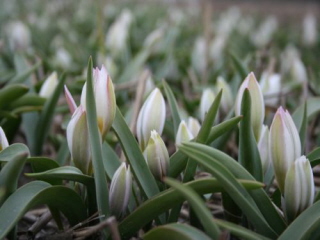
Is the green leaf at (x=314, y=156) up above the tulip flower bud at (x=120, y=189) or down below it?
below

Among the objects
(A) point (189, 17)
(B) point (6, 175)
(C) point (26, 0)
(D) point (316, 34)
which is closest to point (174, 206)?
(B) point (6, 175)

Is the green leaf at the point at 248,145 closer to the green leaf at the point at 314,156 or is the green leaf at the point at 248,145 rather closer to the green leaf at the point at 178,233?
the green leaf at the point at 314,156

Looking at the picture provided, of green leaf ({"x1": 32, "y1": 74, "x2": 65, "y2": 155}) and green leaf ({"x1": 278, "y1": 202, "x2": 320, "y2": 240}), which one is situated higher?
green leaf ({"x1": 32, "y1": 74, "x2": 65, "y2": 155})

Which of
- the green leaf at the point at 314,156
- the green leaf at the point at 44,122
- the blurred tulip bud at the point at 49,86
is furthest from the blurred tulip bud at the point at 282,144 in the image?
the blurred tulip bud at the point at 49,86

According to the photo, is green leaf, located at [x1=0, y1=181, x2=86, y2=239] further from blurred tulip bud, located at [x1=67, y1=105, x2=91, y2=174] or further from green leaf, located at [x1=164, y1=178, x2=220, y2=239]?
green leaf, located at [x1=164, y1=178, x2=220, y2=239]

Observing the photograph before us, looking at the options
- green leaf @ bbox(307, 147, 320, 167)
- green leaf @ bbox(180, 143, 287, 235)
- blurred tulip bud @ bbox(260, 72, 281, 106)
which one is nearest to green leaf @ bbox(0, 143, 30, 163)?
green leaf @ bbox(180, 143, 287, 235)


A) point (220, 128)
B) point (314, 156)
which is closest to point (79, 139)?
point (220, 128)

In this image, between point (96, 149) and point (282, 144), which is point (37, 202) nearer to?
point (96, 149)
